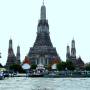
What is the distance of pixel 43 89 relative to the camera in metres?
79.6

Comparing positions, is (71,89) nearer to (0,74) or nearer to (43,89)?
(43,89)

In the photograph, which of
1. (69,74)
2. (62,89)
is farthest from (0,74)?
(62,89)

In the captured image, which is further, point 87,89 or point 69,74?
point 69,74

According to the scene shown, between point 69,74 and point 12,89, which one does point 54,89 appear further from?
point 69,74

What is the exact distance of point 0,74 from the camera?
143000 mm

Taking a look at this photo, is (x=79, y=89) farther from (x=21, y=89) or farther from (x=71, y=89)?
(x=21, y=89)

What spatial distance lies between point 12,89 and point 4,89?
1112 mm

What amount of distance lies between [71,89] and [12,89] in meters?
8.24

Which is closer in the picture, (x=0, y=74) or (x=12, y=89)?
(x=12, y=89)

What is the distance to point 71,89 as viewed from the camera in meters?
81.2

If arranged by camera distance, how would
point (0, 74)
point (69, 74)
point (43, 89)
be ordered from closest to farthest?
point (43, 89) < point (0, 74) < point (69, 74)

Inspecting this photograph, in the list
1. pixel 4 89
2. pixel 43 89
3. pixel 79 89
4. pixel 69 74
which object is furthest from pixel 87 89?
pixel 69 74

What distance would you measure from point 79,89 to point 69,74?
4256 inches

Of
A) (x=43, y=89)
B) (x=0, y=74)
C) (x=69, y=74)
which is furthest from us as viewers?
(x=69, y=74)
